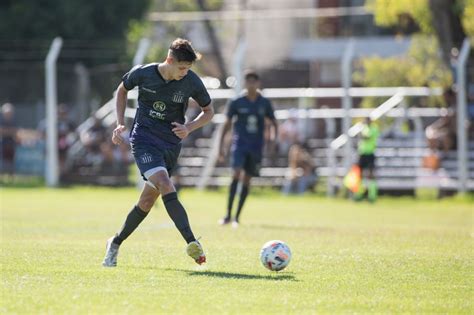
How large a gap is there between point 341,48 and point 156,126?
24.9 metres

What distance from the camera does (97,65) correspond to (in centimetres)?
3167

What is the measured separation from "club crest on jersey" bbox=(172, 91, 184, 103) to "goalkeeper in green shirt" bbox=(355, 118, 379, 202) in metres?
15.4

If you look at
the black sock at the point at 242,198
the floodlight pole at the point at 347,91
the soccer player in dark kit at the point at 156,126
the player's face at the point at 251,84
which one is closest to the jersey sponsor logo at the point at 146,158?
the soccer player in dark kit at the point at 156,126

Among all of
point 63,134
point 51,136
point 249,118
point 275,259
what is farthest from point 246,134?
point 63,134

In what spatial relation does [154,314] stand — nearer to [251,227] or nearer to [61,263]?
[61,263]

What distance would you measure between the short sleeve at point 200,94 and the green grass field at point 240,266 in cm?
154

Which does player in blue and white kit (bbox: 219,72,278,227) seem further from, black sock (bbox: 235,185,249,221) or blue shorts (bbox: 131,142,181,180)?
blue shorts (bbox: 131,142,181,180)

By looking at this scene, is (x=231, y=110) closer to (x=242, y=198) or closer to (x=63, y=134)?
(x=242, y=198)

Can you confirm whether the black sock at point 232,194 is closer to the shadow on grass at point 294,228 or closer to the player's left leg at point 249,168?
the player's left leg at point 249,168

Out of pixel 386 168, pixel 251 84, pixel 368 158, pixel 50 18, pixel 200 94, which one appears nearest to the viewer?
pixel 200 94

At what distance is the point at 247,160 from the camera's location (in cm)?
1691

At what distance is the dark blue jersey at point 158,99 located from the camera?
10312mm

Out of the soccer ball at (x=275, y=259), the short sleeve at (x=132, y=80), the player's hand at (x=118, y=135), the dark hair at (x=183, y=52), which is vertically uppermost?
the dark hair at (x=183, y=52)

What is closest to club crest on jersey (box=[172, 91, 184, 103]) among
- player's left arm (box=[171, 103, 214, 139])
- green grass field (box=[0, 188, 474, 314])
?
player's left arm (box=[171, 103, 214, 139])
